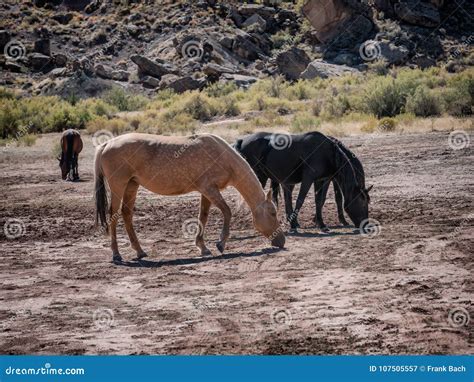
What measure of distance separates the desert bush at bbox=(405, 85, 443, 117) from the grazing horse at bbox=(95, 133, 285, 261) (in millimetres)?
20402

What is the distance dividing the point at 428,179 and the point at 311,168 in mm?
5456

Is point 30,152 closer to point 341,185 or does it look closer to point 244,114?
point 244,114

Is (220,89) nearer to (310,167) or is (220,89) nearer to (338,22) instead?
(338,22)

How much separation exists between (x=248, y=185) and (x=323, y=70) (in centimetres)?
4195

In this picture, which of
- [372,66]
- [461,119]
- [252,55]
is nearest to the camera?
[461,119]

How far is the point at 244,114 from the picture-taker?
127ft

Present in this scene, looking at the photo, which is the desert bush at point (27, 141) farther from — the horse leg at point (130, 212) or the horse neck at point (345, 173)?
the horse leg at point (130, 212)

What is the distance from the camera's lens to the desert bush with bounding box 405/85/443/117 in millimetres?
31484

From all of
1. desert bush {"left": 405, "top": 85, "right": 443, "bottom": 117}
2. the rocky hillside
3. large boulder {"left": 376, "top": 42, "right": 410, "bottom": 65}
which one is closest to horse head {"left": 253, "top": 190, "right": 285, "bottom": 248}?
desert bush {"left": 405, "top": 85, "right": 443, "bottom": 117}

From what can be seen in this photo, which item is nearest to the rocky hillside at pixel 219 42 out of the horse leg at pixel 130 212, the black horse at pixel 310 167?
the black horse at pixel 310 167

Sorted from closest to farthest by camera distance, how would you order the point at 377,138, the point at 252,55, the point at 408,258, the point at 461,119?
the point at 408,258 → the point at 377,138 → the point at 461,119 → the point at 252,55

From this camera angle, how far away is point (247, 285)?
10.1m

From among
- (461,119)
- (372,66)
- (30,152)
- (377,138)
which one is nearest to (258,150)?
(377,138)

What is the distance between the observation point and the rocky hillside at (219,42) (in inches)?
2165
